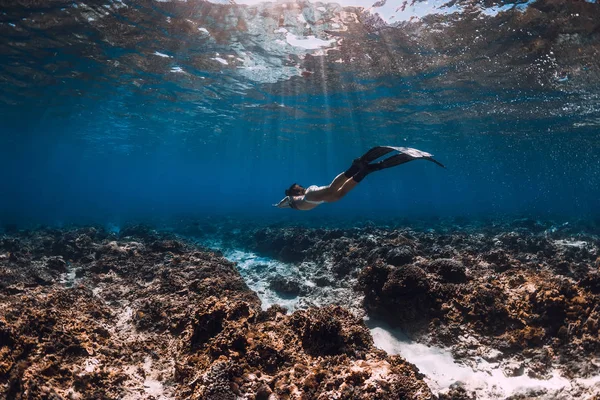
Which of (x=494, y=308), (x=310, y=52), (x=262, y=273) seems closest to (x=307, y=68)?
(x=310, y=52)

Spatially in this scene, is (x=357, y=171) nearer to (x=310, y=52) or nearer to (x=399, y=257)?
(x=399, y=257)

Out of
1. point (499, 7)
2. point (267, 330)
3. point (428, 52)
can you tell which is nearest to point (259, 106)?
point (428, 52)

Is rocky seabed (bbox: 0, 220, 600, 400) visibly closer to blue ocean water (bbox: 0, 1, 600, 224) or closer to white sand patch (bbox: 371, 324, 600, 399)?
white sand patch (bbox: 371, 324, 600, 399)

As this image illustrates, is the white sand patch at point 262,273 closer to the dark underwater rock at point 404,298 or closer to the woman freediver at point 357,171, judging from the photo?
the dark underwater rock at point 404,298

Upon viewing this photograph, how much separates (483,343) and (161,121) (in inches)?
1429

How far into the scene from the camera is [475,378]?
17.0ft

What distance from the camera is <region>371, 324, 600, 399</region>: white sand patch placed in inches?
185

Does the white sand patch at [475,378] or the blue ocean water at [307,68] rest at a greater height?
the blue ocean water at [307,68]

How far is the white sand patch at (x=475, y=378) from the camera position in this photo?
185 inches

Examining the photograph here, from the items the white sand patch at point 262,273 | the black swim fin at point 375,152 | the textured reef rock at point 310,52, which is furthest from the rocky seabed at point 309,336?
the textured reef rock at point 310,52

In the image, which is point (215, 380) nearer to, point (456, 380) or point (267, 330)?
point (267, 330)

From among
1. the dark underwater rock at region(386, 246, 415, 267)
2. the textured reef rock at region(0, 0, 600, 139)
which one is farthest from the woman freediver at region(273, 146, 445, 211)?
the textured reef rock at region(0, 0, 600, 139)

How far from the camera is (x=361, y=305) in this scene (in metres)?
8.24

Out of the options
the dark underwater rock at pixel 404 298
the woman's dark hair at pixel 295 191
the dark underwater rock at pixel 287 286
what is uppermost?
the woman's dark hair at pixel 295 191
